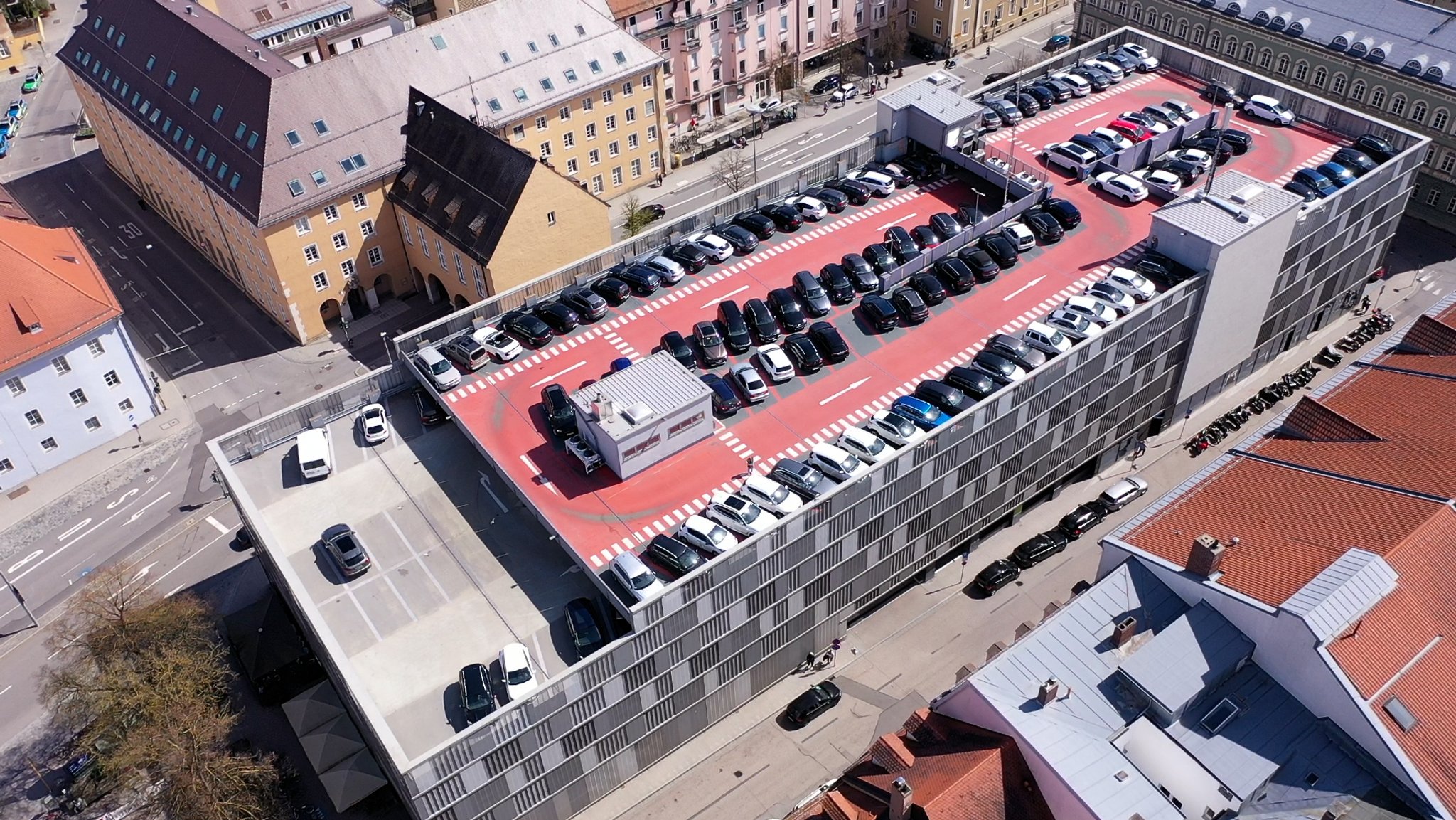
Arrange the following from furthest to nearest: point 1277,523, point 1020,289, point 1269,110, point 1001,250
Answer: point 1269,110 < point 1001,250 < point 1020,289 < point 1277,523

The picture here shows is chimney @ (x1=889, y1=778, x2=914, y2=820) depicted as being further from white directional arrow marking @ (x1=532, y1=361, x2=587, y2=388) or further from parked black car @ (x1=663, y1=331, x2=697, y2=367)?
Result: white directional arrow marking @ (x1=532, y1=361, x2=587, y2=388)

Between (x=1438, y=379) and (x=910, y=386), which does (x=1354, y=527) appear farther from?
(x=910, y=386)

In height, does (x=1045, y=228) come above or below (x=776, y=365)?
above

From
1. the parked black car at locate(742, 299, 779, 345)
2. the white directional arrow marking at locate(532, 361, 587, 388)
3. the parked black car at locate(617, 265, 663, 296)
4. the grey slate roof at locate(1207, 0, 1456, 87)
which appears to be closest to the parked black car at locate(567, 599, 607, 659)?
the white directional arrow marking at locate(532, 361, 587, 388)

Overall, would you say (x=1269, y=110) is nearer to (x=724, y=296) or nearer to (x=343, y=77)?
(x=724, y=296)

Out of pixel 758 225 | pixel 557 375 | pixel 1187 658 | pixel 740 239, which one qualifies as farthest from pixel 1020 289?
pixel 557 375
